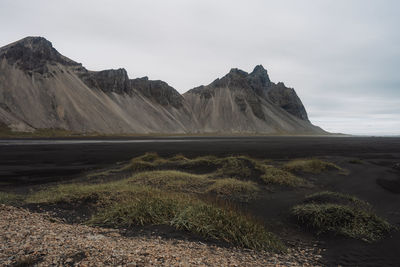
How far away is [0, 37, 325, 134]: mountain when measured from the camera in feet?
341

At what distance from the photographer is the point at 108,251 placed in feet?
21.2

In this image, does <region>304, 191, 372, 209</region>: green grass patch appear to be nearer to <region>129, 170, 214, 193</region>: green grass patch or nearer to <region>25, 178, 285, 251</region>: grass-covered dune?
<region>25, 178, 285, 251</region>: grass-covered dune

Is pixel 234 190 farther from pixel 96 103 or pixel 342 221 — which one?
pixel 96 103

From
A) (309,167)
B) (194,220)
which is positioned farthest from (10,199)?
(309,167)

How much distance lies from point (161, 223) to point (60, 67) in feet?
467

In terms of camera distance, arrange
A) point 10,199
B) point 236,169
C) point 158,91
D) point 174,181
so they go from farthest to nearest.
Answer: point 158,91 < point 236,169 < point 174,181 < point 10,199

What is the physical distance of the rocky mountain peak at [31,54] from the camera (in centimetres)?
11569

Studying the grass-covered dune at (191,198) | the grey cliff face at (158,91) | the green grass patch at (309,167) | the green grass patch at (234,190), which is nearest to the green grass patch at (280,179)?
the grass-covered dune at (191,198)

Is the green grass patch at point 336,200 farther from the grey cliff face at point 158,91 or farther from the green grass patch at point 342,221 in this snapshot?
the grey cliff face at point 158,91

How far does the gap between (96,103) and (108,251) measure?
127762 mm

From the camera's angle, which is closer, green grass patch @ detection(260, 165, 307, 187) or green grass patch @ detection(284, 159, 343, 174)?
green grass patch @ detection(260, 165, 307, 187)

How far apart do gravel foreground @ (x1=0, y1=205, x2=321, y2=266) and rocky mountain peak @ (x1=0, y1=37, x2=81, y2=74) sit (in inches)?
5263

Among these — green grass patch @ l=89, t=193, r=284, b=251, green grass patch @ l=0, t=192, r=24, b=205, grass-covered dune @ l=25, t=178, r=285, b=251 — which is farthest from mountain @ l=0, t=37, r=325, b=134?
green grass patch @ l=89, t=193, r=284, b=251

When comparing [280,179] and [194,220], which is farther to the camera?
[280,179]
